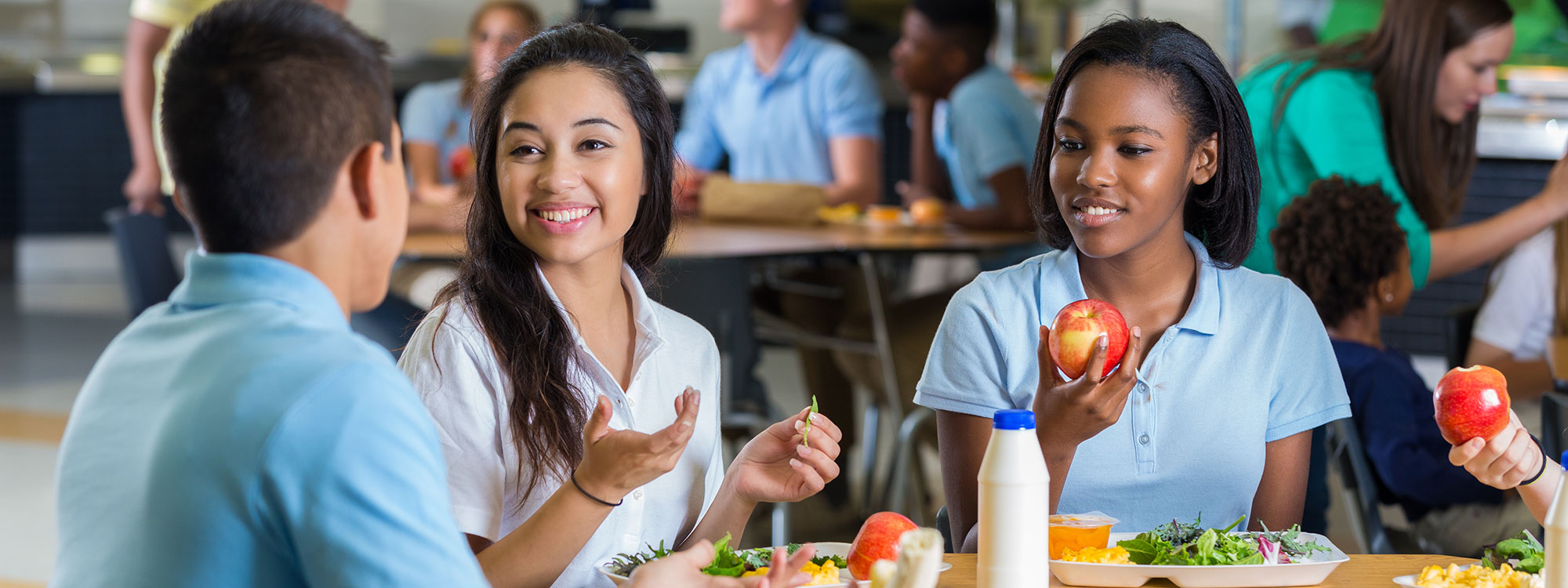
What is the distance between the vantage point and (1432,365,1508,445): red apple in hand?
1.16 m

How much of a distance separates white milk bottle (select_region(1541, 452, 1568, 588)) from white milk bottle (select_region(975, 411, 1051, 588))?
1.24 ft

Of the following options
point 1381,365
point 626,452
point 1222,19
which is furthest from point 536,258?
point 1222,19

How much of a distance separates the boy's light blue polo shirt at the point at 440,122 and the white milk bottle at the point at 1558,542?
3.44 m

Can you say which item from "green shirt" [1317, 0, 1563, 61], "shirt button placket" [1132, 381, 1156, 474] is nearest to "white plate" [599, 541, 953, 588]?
"shirt button placket" [1132, 381, 1156, 474]

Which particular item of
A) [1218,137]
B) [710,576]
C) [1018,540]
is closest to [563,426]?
[710,576]

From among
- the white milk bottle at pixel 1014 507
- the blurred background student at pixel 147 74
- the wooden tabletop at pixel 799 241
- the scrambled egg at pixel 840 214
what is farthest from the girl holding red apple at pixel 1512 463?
the blurred background student at pixel 147 74

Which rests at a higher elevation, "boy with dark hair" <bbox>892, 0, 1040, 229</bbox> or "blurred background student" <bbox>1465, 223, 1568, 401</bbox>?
"boy with dark hair" <bbox>892, 0, 1040, 229</bbox>

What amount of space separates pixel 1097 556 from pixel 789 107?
326 centimetres

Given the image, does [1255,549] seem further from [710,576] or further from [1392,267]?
[1392,267]

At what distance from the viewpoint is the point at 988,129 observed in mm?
3594

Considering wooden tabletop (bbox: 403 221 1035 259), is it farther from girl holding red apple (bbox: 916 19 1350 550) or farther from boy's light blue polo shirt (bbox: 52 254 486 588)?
boy's light blue polo shirt (bbox: 52 254 486 588)

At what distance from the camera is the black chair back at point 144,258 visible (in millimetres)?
3100

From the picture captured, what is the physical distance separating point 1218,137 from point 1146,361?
0.89 feet

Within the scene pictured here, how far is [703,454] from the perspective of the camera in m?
1.50
